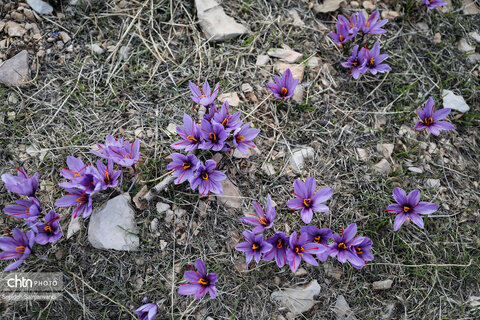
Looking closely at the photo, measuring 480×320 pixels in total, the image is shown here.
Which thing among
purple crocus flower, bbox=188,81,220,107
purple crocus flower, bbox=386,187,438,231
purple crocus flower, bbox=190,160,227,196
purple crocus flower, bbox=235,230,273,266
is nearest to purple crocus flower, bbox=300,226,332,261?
purple crocus flower, bbox=235,230,273,266

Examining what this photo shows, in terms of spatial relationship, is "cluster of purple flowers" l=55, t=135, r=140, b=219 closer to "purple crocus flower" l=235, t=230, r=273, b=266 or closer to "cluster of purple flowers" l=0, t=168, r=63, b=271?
"cluster of purple flowers" l=0, t=168, r=63, b=271

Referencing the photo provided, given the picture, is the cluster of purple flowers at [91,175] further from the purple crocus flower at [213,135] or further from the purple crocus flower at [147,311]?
the purple crocus flower at [147,311]

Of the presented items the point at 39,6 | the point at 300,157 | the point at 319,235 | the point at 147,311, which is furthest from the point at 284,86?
the point at 39,6

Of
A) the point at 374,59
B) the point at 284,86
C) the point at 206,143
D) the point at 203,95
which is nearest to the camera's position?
the point at 206,143

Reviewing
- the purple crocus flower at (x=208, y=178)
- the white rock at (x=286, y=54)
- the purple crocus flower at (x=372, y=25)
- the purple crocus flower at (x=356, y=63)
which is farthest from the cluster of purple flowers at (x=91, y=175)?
the purple crocus flower at (x=372, y=25)

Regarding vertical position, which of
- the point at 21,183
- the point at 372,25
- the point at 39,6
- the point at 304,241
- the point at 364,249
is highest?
the point at 39,6

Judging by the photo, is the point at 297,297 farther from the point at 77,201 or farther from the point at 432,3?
the point at 432,3
